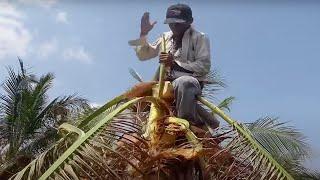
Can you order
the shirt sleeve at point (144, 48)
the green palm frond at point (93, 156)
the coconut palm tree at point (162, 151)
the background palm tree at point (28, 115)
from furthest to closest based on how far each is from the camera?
the background palm tree at point (28, 115) → the shirt sleeve at point (144, 48) → the coconut palm tree at point (162, 151) → the green palm frond at point (93, 156)

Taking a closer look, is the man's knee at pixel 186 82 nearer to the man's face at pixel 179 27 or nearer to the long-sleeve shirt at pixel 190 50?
the long-sleeve shirt at pixel 190 50

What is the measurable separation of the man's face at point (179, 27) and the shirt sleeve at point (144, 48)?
35cm

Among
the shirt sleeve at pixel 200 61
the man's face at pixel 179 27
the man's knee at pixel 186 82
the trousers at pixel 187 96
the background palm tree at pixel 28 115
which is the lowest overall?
the background palm tree at pixel 28 115

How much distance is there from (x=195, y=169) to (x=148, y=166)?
510mm

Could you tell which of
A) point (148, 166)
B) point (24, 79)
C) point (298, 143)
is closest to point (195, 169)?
point (148, 166)

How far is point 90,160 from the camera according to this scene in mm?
5605

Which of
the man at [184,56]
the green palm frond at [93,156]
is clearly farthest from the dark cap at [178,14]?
the green palm frond at [93,156]

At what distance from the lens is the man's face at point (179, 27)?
24.2 feet

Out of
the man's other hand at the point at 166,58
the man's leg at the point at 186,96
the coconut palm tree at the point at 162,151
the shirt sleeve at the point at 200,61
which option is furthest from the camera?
the shirt sleeve at the point at 200,61

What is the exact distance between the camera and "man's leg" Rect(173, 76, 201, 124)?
6.82 meters

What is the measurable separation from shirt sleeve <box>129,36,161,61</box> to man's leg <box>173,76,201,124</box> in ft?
2.83

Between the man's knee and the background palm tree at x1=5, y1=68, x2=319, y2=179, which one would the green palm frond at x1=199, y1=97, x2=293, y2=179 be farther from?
the man's knee

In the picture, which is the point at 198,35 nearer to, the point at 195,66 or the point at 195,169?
the point at 195,66

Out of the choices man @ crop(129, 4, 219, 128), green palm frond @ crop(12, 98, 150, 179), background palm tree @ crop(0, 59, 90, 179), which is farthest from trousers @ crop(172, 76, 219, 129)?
background palm tree @ crop(0, 59, 90, 179)
